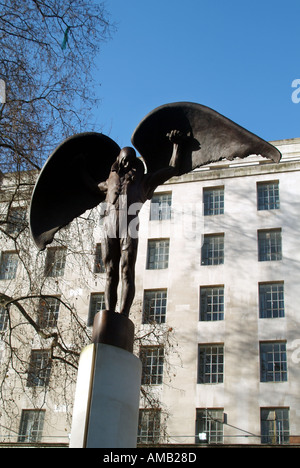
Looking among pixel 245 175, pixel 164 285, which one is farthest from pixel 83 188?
pixel 245 175

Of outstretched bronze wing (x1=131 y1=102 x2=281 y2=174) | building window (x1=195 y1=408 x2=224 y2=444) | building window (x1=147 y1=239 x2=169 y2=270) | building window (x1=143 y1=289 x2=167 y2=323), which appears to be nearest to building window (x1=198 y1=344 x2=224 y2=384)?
building window (x1=195 y1=408 x2=224 y2=444)

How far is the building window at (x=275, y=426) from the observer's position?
24922mm

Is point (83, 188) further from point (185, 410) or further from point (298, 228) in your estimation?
point (298, 228)

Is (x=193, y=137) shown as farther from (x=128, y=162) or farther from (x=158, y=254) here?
(x=158, y=254)

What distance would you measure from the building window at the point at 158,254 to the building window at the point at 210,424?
7472 millimetres

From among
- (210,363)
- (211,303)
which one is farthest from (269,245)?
(210,363)

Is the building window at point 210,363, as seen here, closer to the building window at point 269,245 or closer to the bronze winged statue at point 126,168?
the building window at point 269,245

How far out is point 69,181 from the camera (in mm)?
7477

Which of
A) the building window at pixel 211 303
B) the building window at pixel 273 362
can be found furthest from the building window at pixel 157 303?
the building window at pixel 273 362

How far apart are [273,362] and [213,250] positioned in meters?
6.40

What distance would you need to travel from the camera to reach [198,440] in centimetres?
2584
